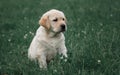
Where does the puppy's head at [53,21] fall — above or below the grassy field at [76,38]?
above

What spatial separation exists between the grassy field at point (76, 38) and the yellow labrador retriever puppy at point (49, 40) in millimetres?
213

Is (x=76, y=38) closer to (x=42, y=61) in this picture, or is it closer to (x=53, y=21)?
(x=53, y=21)

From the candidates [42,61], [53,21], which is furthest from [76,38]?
[42,61]

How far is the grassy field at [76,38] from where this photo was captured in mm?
5939

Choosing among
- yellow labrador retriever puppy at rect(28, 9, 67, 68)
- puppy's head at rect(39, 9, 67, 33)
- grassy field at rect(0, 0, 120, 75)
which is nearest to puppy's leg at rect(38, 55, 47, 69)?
yellow labrador retriever puppy at rect(28, 9, 67, 68)

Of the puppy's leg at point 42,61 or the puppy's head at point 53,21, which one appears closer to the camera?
the puppy's leg at point 42,61

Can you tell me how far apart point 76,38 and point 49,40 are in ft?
5.19

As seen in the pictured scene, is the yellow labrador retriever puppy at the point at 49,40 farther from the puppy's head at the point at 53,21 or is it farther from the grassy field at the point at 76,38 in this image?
the grassy field at the point at 76,38

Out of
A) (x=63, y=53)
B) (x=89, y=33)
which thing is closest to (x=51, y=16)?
(x=63, y=53)

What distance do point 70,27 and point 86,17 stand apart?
154cm

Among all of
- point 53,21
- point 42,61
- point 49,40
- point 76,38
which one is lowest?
point 76,38

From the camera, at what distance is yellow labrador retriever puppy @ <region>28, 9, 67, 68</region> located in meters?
6.55

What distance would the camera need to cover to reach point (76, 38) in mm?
8109

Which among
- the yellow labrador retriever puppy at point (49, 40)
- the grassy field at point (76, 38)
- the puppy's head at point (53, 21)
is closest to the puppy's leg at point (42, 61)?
the yellow labrador retriever puppy at point (49, 40)
